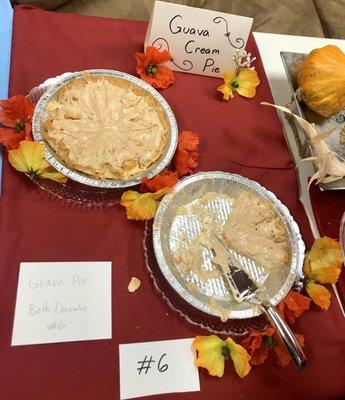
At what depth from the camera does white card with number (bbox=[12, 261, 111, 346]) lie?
2.22 ft

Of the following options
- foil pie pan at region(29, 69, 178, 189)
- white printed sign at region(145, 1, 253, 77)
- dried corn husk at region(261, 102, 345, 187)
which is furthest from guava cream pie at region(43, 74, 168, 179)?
dried corn husk at region(261, 102, 345, 187)

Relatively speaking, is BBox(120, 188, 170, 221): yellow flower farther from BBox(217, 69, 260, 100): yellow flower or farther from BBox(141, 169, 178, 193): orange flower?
BBox(217, 69, 260, 100): yellow flower

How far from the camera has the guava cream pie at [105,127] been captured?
0.79 meters

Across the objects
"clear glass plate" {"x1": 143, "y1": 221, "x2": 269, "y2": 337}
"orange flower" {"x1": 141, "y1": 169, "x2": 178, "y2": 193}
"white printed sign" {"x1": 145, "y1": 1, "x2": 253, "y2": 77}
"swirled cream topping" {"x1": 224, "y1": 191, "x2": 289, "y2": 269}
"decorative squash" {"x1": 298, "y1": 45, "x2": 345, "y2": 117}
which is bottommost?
"clear glass plate" {"x1": 143, "y1": 221, "x2": 269, "y2": 337}

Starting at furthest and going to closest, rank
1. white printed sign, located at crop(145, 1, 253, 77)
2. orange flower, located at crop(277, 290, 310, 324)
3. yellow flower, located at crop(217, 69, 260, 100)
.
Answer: yellow flower, located at crop(217, 69, 260, 100)
white printed sign, located at crop(145, 1, 253, 77)
orange flower, located at crop(277, 290, 310, 324)

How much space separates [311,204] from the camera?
0.93 meters

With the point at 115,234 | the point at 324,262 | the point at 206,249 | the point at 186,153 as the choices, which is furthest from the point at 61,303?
the point at 324,262

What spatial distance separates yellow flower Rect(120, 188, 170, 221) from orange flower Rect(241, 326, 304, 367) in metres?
0.27

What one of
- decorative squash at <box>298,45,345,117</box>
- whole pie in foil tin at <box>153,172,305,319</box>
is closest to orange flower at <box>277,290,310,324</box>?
whole pie in foil tin at <box>153,172,305,319</box>

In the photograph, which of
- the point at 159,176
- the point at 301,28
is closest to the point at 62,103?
the point at 159,176

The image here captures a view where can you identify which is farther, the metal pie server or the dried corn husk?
the dried corn husk

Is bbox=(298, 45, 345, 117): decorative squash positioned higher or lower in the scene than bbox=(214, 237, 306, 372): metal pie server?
A: higher

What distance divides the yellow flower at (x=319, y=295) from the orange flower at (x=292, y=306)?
0.09 feet

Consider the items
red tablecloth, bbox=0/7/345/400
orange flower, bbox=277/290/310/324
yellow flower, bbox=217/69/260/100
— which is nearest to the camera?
red tablecloth, bbox=0/7/345/400
